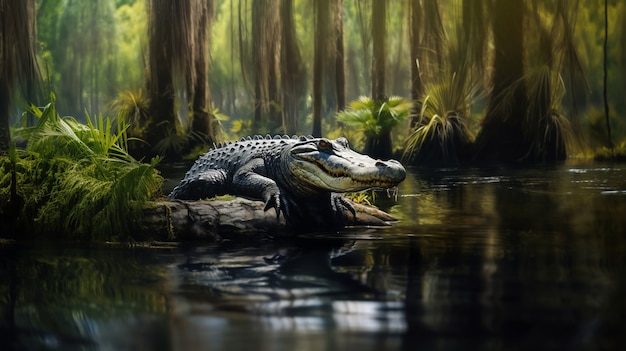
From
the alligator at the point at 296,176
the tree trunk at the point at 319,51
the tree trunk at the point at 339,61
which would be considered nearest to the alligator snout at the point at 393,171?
the alligator at the point at 296,176

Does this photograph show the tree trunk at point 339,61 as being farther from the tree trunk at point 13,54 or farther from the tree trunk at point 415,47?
the tree trunk at point 13,54

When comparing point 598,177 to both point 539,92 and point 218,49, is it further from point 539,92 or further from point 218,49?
point 218,49

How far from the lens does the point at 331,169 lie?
4203 millimetres

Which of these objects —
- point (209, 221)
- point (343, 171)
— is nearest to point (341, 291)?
point (209, 221)

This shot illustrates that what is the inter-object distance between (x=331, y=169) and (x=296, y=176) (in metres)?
0.29

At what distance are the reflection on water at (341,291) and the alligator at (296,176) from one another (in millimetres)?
260

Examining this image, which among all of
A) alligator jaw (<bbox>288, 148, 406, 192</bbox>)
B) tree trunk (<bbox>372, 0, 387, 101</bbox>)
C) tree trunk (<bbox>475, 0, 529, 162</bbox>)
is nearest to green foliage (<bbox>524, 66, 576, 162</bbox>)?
tree trunk (<bbox>475, 0, 529, 162</bbox>)

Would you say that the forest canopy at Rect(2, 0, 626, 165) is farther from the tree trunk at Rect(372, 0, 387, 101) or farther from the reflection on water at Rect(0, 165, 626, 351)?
the reflection on water at Rect(0, 165, 626, 351)

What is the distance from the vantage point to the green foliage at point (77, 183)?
4008 mm

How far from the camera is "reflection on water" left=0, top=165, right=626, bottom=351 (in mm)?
2074

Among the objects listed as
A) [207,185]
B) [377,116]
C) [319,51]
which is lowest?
[207,185]

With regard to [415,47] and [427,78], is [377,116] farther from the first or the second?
[415,47]

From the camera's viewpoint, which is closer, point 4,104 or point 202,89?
point 4,104

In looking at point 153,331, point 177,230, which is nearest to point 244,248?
point 177,230
